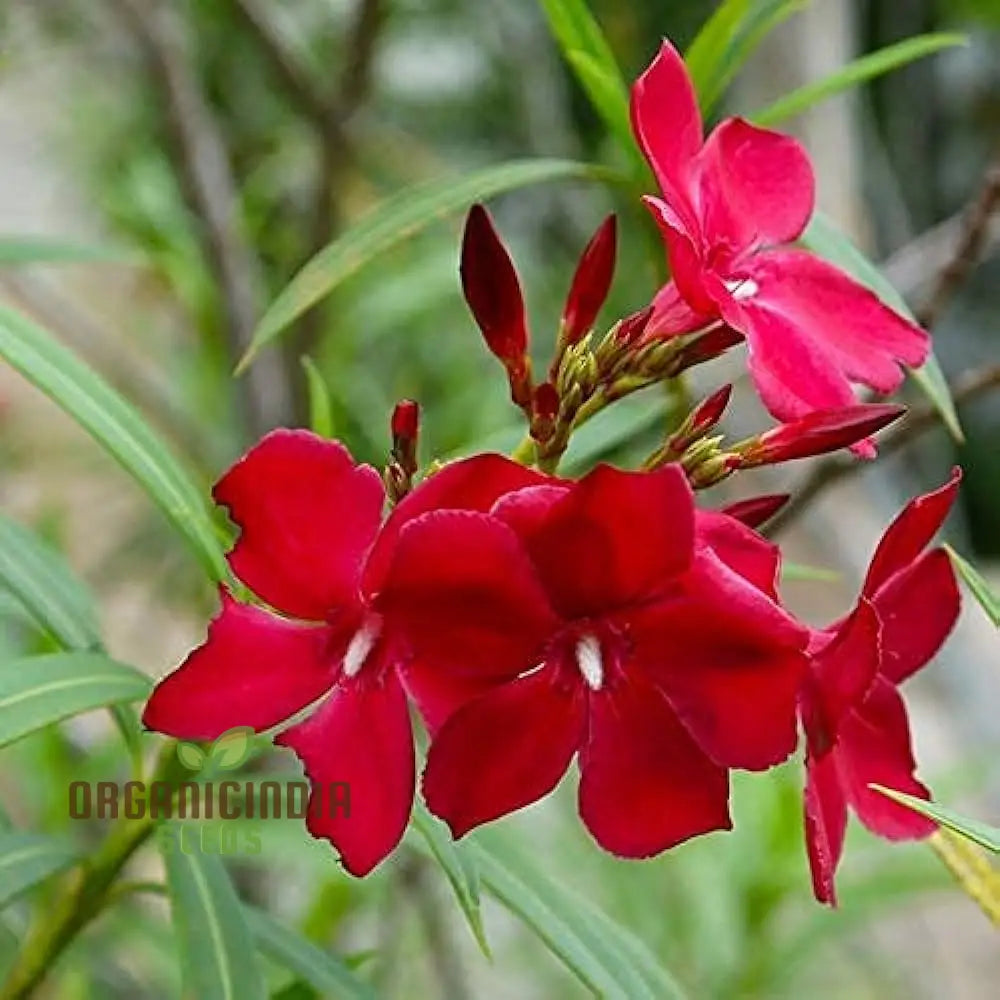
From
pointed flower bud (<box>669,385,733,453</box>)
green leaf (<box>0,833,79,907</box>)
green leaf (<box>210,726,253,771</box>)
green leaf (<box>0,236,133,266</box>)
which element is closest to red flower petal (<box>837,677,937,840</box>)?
pointed flower bud (<box>669,385,733,453</box>)

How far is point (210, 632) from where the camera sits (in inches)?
17.8

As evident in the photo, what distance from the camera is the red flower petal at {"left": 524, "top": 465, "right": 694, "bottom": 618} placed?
1.36ft

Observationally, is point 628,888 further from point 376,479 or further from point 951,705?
point 376,479

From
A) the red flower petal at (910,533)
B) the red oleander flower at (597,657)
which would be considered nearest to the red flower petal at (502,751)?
the red oleander flower at (597,657)

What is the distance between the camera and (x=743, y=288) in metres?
0.53

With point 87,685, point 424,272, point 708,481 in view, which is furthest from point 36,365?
point 424,272

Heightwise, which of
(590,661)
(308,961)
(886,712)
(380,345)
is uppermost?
(590,661)

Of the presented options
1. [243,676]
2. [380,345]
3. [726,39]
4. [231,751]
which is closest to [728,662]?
[243,676]

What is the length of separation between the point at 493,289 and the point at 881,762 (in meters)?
0.20

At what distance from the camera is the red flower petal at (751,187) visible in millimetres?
538

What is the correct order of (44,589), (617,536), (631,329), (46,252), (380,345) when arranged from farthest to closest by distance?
(380,345) < (46,252) < (44,589) < (631,329) < (617,536)

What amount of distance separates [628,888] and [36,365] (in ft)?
3.13

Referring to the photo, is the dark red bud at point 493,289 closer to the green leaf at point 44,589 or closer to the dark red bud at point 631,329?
the dark red bud at point 631,329

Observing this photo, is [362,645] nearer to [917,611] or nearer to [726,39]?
[917,611]
